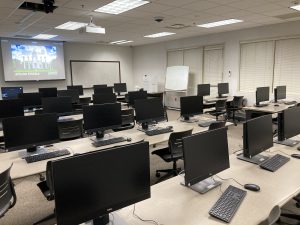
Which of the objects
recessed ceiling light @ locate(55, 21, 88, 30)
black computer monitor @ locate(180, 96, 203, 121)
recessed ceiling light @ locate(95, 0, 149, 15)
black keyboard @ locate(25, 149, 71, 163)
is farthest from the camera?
recessed ceiling light @ locate(55, 21, 88, 30)

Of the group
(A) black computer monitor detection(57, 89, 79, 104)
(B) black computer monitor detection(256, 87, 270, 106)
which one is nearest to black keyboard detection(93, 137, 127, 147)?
(A) black computer monitor detection(57, 89, 79, 104)

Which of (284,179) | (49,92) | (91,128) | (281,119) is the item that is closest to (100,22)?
(49,92)

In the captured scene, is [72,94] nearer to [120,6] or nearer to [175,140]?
[120,6]

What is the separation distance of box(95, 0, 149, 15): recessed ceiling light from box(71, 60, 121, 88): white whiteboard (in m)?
5.65

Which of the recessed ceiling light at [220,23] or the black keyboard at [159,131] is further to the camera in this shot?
the recessed ceiling light at [220,23]

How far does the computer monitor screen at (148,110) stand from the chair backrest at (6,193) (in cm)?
195

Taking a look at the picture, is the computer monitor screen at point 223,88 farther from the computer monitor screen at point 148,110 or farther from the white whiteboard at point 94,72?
the white whiteboard at point 94,72

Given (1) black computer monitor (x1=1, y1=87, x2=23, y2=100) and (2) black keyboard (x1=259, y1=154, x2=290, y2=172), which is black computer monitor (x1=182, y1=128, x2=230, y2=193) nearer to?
(2) black keyboard (x1=259, y1=154, x2=290, y2=172)

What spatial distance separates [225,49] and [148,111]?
553cm

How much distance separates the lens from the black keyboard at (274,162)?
2.26m

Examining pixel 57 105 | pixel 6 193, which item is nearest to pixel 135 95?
pixel 57 105

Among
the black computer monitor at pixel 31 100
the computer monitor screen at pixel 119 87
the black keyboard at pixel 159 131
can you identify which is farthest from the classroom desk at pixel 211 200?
the computer monitor screen at pixel 119 87

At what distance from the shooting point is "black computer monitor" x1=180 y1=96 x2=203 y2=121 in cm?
430

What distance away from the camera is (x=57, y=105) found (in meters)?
4.76
